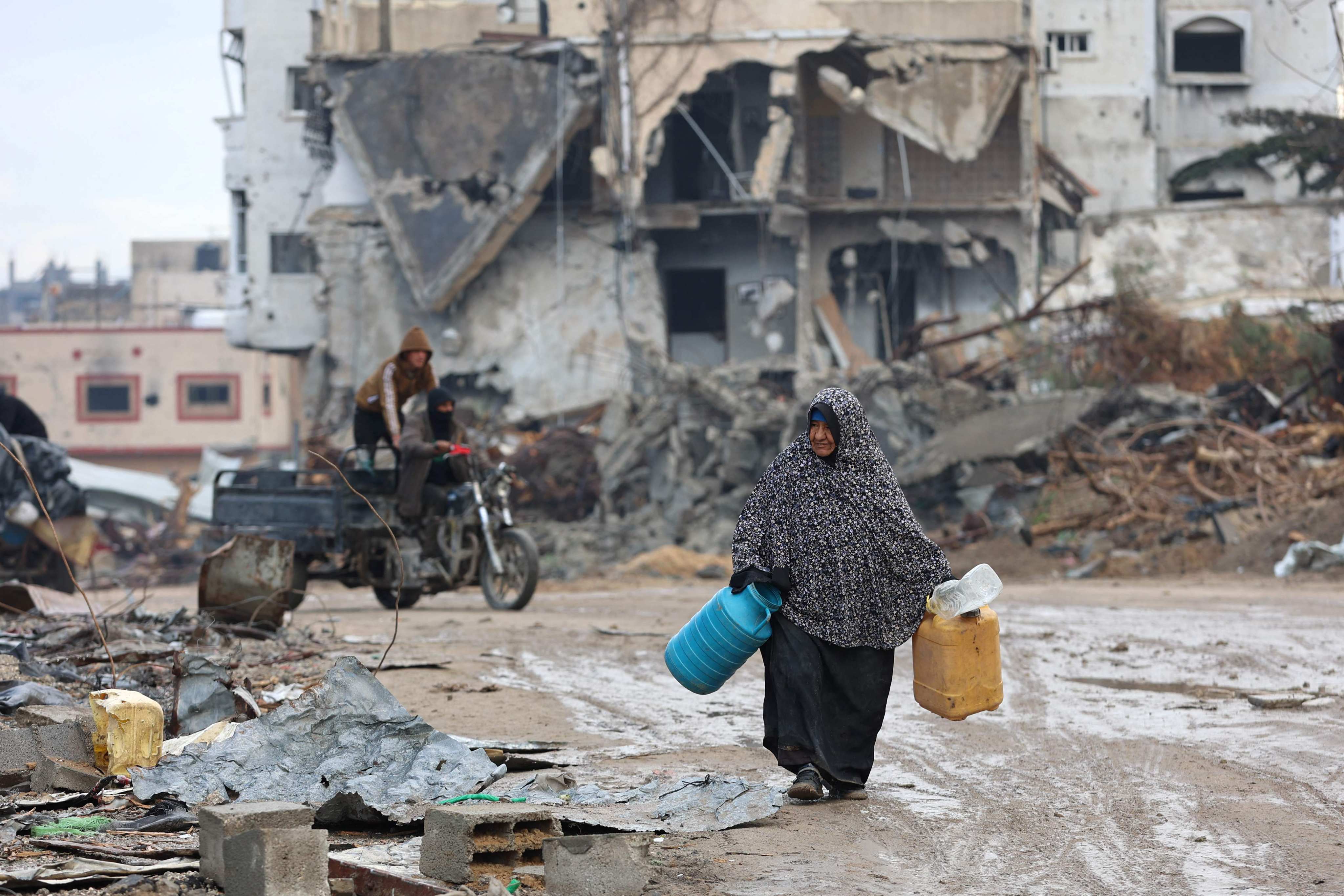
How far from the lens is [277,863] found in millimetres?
3691

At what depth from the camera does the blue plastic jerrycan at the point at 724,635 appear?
18.0 ft

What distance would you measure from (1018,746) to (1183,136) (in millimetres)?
34961

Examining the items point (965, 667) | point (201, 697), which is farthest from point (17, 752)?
point (965, 667)

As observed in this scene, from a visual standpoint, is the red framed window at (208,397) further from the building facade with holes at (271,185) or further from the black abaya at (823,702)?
the black abaya at (823,702)

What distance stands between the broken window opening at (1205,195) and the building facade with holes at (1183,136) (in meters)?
0.03

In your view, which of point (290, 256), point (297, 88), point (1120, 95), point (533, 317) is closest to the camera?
point (533, 317)

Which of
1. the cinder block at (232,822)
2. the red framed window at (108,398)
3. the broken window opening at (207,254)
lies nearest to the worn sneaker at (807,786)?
the cinder block at (232,822)

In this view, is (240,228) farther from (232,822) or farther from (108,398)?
(232,822)

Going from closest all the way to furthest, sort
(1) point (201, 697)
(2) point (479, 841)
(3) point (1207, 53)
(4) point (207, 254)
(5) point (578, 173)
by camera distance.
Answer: (2) point (479, 841) < (1) point (201, 697) < (5) point (578, 173) < (3) point (1207, 53) < (4) point (207, 254)

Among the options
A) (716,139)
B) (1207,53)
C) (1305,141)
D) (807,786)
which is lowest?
(807,786)

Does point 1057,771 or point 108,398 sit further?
point 108,398

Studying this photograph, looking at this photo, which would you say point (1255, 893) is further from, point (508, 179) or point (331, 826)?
point (508, 179)

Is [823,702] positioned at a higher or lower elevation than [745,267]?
lower

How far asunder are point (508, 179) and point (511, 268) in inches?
91.3
